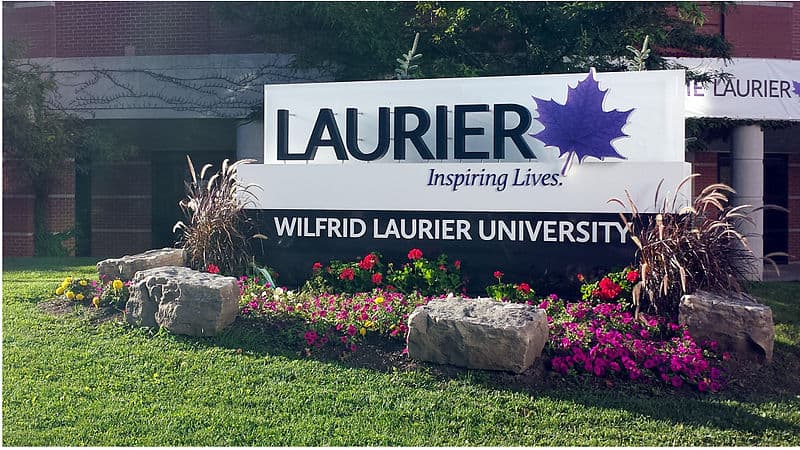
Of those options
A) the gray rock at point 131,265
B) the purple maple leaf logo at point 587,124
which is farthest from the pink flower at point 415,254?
the gray rock at point 131,265

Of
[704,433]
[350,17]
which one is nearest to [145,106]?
[350,17]

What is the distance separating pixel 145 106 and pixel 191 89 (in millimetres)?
1068

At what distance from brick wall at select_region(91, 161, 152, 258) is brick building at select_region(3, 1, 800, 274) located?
1.0 inches

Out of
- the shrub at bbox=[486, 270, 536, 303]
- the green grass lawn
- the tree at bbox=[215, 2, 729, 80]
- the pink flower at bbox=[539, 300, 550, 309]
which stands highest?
the tree at bbox=[215, 2, 729, 80]

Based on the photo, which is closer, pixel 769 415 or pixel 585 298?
pixel 769 415

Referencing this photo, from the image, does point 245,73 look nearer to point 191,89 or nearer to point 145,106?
point 191,89

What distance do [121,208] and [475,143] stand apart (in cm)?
1342

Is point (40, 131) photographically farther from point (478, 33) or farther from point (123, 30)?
point (478, 33)

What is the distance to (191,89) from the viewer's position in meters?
16.9

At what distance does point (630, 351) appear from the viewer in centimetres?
701

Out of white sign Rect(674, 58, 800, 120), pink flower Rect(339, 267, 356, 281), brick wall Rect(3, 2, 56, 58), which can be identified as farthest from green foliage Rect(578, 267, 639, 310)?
brick wall Rect(3, 2, 56, 58)

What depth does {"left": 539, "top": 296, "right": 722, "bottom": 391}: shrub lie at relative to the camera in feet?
22.1

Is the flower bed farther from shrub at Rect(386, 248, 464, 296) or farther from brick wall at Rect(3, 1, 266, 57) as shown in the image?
brick wall at Rect(3, 1, 266, 57)

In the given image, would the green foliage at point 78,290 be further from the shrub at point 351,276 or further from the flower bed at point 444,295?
the shrub at point 351,276
